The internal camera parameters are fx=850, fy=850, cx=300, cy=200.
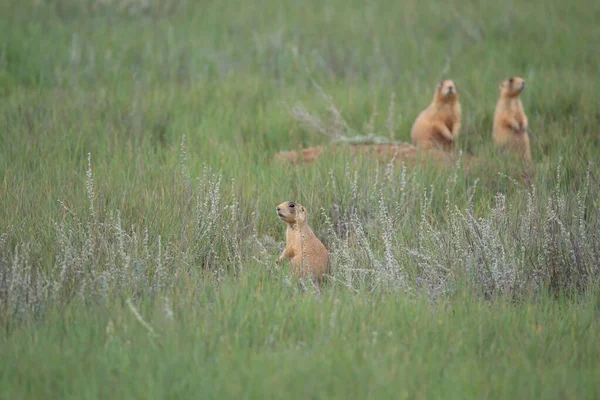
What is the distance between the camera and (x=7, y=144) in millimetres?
7504

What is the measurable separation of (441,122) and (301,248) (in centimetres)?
370

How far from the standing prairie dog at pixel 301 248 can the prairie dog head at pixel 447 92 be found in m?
3.56

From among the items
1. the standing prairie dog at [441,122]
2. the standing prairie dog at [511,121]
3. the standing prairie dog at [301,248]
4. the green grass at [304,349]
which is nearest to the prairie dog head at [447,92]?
the standing prairie dog at [441,122]

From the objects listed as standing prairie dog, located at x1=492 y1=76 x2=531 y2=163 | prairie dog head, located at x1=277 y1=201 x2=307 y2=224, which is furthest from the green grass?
standing prairie dog, located at x1=492 y1=76 x2=531 y2=163

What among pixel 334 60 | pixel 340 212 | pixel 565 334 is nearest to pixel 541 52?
pixel 334 60

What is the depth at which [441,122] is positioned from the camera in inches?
348

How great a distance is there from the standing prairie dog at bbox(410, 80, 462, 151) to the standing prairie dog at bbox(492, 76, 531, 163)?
0.42m

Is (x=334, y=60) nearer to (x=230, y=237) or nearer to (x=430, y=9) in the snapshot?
(x=430, y=9)

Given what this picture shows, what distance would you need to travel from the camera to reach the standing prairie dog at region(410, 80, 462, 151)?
28.8 ft

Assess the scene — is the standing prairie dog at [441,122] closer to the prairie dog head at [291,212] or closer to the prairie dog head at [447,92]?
the prairie dog head at [447,92]

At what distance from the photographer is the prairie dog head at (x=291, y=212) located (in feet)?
19.0

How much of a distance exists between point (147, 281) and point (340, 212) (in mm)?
2151

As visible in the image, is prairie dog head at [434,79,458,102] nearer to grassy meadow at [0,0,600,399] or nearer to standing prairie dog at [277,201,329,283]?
grassy meadow at [0,0,600,399]

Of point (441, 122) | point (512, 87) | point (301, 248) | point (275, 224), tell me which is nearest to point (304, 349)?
point (301, 248)
